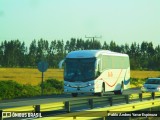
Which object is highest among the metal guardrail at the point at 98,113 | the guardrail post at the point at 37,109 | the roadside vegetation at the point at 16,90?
the guardrail post at the point at 37,109

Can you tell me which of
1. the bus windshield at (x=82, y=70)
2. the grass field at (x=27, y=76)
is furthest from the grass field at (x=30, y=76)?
the bus windshield at (x=82, y=70)

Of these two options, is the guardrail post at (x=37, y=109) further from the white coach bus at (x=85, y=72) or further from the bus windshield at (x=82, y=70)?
the bus windshield at (x=82, y=70)

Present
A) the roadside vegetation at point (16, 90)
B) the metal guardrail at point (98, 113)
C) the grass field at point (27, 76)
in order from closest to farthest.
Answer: the metal guardrail at point (98, 113) < the roadside vegetation at point (16, 90) < the grass field at point (27, 76)

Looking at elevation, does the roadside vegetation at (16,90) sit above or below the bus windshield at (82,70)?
below

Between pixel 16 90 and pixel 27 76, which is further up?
pixel 27 76

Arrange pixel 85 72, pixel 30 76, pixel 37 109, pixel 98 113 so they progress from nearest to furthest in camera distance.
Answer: pixel 37 109 → pixel 98 113 → pixel 85 72 → pixel 30 76

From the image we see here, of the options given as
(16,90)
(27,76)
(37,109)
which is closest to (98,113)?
(37,109)

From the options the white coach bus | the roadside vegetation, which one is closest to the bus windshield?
the white coach bus

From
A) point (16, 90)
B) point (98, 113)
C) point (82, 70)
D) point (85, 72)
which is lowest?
point (16, 90)

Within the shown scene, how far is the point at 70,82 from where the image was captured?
37.3 metres

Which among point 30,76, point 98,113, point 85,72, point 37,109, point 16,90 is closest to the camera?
point 37,109

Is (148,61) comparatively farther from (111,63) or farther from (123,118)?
(123,118)

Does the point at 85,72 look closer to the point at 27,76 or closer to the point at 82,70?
the point at 82,70

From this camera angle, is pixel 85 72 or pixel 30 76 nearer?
pixel 85 72
